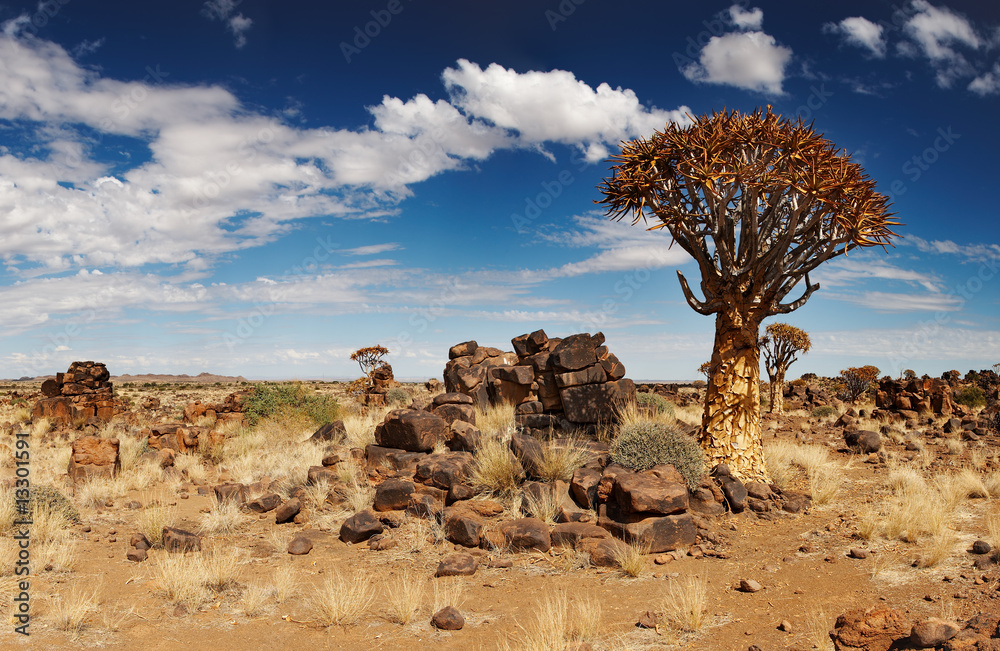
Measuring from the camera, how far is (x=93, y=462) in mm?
13859

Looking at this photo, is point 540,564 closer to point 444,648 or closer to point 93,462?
point 444,648

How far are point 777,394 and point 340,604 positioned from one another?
2601 cm

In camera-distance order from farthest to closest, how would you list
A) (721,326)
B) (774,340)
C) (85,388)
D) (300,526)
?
(774,340), (85,388), (721,326), (300,526)

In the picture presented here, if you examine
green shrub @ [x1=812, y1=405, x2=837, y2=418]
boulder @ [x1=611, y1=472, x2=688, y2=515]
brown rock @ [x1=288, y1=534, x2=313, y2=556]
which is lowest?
brown rock @ [x1=288, y1=534, x2=313, y2=556]

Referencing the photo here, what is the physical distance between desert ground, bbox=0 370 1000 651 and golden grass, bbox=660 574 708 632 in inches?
1.0

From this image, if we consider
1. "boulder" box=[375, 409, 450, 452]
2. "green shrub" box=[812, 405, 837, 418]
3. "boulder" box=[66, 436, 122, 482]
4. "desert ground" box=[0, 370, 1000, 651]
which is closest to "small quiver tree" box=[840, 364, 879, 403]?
"green shrub" box=[812, 405, 837, 418]

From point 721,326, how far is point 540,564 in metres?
6.11

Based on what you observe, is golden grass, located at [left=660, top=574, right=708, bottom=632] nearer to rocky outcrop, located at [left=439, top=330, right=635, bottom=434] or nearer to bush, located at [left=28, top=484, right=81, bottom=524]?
rocky outcrop, located at [left=439, top=330, right=635, bottom=434]

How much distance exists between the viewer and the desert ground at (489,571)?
659cm

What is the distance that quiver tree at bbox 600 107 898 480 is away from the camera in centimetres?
1075

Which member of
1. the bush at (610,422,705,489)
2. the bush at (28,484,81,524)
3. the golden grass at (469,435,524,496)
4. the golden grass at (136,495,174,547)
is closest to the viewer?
the golden grass at (136,495,174,547)

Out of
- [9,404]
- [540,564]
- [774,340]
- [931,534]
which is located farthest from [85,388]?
[774,340]

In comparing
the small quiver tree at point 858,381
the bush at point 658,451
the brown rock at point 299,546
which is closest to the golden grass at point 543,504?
the bush at point 658,451

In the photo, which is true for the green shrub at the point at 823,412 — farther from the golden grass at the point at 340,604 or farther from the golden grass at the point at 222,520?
the golden grass at the point at 340,604
